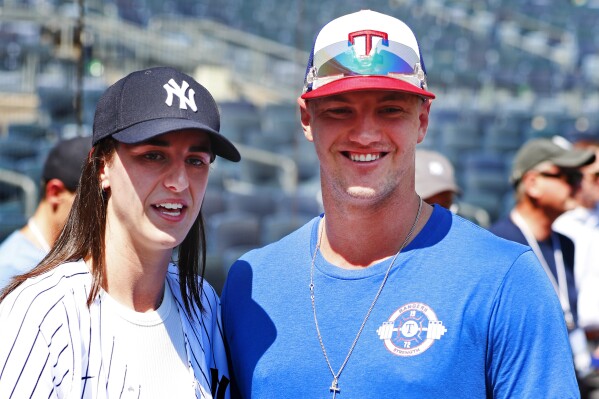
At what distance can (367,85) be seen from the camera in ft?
6.90

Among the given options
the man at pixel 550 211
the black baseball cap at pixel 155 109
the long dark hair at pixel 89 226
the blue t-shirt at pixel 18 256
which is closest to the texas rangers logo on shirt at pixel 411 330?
the black baseball cap at pixel 155 109

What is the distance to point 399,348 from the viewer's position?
2.04m

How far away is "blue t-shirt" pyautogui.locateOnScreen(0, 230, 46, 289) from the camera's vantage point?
3.15 m

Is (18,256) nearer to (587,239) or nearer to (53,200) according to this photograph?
(53,200)

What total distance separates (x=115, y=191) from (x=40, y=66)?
33.3 feet

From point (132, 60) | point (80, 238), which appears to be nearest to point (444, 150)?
point (132, 60)

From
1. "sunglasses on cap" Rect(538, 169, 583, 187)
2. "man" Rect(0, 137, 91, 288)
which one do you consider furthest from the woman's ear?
Result: "sunglasses on cap" Rect(538, 169, 583, 187)

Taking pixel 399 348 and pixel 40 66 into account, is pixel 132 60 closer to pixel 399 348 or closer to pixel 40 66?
pixel 40 66

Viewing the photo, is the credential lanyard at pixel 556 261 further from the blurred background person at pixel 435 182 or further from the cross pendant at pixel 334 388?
the cross pendant at pixel 334 388

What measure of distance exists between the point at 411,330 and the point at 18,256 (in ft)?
5.82

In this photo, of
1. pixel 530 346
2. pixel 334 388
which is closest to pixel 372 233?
pixel 334 388

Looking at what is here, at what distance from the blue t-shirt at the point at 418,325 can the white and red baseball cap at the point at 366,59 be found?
391 mm

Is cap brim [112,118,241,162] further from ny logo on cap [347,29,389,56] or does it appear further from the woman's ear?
ny logo on cap [347,29,389,56]

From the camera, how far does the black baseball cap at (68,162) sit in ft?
11.2
